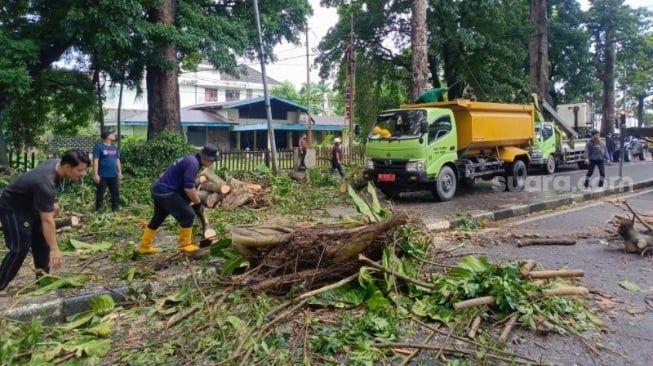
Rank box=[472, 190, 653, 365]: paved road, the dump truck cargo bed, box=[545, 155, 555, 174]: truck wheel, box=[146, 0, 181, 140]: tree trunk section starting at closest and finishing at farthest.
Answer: box=[472, 190, 653, 365]: paved road
the dump truck cargo bed
box=[146, 0, 181, 140]: tree trunk section
box=[545, 155, 555, 174]: truck wheel

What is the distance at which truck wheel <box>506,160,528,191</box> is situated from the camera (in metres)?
12.8

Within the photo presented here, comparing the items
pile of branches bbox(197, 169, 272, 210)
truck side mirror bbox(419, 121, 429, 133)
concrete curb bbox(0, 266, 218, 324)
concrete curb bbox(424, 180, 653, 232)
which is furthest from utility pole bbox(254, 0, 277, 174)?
concrete curb bbox(0, 266, 218, 324)

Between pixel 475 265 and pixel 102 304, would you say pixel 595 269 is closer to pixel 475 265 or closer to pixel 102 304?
pixel 475 265

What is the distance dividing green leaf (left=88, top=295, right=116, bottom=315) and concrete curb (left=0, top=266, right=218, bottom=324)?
15 cm

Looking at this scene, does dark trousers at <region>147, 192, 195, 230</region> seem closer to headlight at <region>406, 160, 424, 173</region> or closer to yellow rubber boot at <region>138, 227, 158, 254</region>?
yellow rubber boot at <region>138, 227, 158, 254</region>

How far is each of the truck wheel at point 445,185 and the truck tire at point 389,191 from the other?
904mm

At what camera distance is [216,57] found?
13.0 m

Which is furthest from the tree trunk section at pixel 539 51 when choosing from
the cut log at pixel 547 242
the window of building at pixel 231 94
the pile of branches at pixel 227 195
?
the window of building at pixel 231 94

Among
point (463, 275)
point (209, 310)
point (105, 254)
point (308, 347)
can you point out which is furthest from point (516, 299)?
point (105, 254)

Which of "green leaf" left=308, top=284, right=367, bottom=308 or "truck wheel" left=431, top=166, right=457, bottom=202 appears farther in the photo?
"truck wheel" left=431, top=166, right=457, bottom=202

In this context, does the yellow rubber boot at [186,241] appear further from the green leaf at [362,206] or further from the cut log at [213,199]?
the cut log at [213,199]

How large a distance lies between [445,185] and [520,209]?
170 cm

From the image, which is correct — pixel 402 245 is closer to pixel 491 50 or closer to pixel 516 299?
pixel 516 299

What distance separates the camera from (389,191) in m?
11.3
